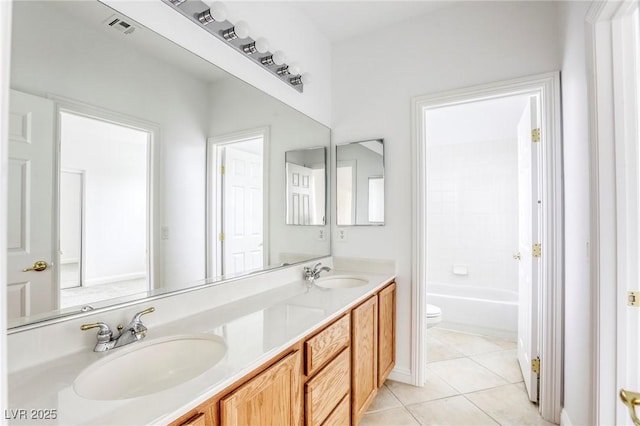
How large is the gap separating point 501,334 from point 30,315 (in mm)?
3497

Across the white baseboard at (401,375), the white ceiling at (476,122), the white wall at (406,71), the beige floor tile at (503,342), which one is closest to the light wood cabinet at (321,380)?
the white baseboard at (401,375)

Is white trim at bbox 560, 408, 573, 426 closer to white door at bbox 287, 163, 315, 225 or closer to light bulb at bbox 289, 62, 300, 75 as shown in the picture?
white door at bbox 287, 163, 315, 225

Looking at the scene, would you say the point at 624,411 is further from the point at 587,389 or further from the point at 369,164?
the point at 369,164

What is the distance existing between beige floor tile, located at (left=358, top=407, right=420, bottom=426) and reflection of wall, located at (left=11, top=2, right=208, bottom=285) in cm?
134

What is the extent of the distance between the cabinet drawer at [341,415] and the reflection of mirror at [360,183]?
1.20 meters

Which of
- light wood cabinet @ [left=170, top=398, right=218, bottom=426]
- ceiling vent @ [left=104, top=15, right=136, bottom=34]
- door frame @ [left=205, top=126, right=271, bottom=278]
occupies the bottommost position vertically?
light wood cabinet @ [left=170, top=398, right=218, bottom=426]

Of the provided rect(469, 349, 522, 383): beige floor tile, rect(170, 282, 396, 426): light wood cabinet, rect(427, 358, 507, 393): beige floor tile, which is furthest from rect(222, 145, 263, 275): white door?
rect(469, 349, 522, 383): beige floor tile

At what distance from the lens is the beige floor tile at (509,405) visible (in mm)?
1784

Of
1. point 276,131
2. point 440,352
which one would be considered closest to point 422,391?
Result: point 440,352

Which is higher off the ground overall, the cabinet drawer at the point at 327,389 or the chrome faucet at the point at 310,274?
the chrome faucet at the point at 310,274

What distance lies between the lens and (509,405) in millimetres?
1918

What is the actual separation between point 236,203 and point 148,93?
656mm

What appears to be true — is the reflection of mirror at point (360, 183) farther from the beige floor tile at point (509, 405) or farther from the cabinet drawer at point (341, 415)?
the beige floor tile at point (509, 405)

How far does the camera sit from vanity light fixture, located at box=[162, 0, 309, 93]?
1.29 m
